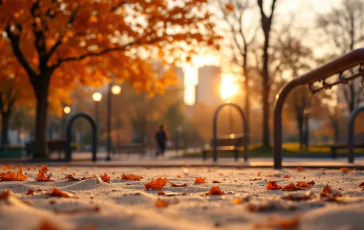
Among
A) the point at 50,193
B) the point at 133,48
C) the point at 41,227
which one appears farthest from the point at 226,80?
the point at 41,227

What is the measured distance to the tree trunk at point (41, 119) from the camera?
68.2 ft

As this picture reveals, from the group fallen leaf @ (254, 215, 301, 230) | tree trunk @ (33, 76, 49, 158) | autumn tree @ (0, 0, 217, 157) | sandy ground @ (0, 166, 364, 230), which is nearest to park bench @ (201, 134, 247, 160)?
autumn tree @ (0, 0, 217, 157)

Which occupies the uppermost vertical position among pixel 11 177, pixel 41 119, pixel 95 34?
pixel 95 34

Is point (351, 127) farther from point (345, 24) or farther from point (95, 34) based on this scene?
point (345, 24)

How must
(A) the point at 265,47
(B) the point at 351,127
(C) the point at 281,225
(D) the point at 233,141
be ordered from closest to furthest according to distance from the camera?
(C) the point at 281,225, (B) the point at 351,127, (D) the point at 233,141, (A) the point at 265,47

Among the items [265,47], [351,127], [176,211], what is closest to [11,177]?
[176,211]

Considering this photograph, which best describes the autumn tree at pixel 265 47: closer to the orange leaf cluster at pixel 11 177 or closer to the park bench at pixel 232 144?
the park bench at pixel 232 144

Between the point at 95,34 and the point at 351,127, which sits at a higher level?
the point at 95,34

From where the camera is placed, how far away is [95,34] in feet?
64.6

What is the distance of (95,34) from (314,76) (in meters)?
11.4

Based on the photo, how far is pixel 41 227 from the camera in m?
2.84

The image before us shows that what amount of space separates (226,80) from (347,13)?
9.03 metres

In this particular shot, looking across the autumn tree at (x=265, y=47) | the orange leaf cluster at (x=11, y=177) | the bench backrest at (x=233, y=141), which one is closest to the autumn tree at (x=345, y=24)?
the autumn tree at (x=265, y=47)

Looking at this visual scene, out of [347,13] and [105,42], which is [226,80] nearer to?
[347,13]
